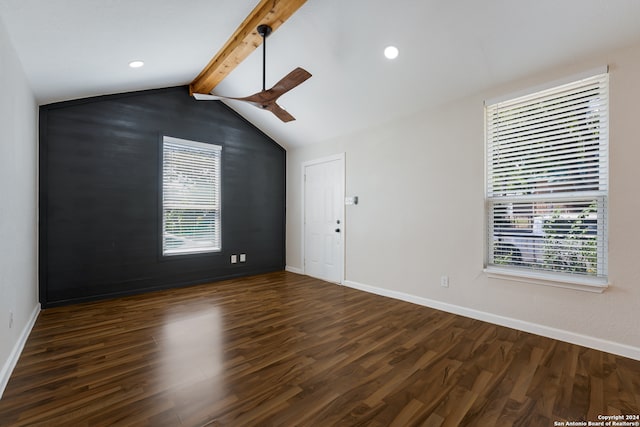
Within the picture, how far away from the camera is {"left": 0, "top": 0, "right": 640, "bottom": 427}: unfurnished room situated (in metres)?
2.02

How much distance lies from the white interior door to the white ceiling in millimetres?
1350

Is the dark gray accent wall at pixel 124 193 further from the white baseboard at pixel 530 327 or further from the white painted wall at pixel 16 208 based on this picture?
the white baseboard at pixel 530 327

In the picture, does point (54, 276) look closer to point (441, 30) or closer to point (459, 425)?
point (459, 425)

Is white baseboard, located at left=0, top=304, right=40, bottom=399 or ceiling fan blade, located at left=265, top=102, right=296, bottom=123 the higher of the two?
ceiling fan blade, located at left=265, top=102, right=296, bottom=123

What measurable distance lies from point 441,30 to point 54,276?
5.21m

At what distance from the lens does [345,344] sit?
2674 millimetres

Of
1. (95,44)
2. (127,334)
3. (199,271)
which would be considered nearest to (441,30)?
(95,44)

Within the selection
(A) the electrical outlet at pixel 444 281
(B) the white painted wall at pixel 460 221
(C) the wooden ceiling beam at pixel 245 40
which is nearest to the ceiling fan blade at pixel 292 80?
(C) the wooden ceiling beam at pixel 245 40

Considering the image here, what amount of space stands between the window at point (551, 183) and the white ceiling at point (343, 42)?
0.37 m

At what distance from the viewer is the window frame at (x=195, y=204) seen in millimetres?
4605

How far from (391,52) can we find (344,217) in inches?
101

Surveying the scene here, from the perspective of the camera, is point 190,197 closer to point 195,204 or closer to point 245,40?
point 195,204

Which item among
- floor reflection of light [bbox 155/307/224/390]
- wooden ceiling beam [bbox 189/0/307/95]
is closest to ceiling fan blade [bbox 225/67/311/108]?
wooden ceiling beam [bbox 189/0/307/95]

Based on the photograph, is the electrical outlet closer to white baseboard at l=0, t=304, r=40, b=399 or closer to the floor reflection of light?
the floor reflection of light
